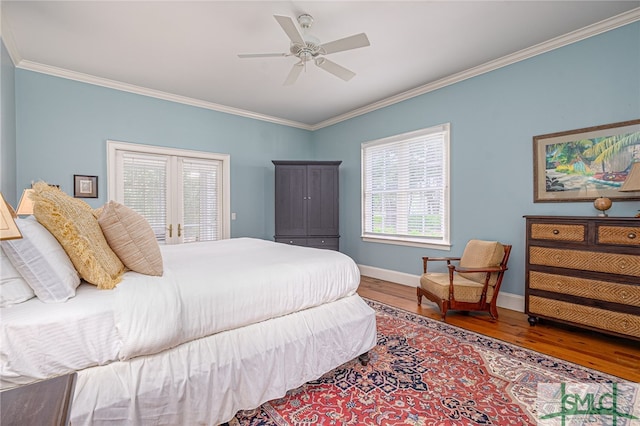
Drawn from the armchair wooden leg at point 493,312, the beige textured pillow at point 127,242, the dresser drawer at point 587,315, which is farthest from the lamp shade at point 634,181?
the beige textured pillow at point 127,242

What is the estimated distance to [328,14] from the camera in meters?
2.58

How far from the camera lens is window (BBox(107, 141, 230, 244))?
4.09 meters

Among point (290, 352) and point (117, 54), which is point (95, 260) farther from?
point (117, 54)

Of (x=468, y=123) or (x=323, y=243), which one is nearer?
(x=468, y=123)

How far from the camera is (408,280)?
445cm

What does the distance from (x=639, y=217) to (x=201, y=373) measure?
336cm

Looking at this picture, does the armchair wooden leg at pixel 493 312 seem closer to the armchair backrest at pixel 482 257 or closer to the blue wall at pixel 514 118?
the armchair backrest at pixel 482 257

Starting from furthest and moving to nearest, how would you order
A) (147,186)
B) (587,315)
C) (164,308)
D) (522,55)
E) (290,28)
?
(147,186) → (522,55) → (587,315) → (290,28) → (164,308)

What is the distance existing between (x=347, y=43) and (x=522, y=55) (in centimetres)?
222

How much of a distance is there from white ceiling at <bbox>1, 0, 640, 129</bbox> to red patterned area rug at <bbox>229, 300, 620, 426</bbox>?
9.55 ft

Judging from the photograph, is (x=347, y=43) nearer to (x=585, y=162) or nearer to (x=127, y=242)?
(x=127, y=242)

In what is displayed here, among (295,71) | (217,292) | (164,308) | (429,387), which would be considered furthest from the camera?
(295,71)

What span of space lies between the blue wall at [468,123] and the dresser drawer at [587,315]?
20.4 inches

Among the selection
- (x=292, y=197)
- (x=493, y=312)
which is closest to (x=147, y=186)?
(x=292, y=197)
